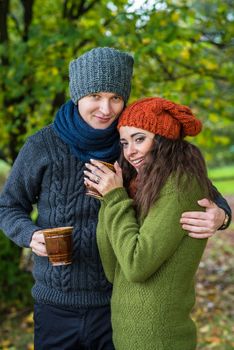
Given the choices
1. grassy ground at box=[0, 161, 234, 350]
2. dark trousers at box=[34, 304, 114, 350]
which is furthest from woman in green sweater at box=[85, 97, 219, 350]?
grassy ground at box=[0, 161, 234, 350]

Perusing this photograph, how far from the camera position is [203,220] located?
213 cm

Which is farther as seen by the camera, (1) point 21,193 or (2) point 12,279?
(2) point 12,279

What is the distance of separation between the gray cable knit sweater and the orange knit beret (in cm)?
40

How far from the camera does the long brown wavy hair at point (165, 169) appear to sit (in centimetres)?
207

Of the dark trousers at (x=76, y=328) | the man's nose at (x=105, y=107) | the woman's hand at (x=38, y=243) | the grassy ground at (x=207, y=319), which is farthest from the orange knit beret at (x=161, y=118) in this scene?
the grassy ground at (x=207, y=319)

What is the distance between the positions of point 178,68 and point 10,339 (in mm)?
3518

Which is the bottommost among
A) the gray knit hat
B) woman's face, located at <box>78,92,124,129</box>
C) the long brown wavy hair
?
the long brown wavy hair

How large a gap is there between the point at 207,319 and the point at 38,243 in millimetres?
3460

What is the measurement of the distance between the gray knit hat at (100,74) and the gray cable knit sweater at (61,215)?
0.28 metres

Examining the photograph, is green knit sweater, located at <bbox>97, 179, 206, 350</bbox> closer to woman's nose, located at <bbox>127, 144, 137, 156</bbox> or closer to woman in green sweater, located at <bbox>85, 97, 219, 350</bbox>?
woman in green sweater, located at <bbox>85, 97, 219, 350</bbox>

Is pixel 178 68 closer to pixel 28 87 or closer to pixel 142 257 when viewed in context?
pixel 28 87

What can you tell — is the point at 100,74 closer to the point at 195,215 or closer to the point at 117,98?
the point at 117,98

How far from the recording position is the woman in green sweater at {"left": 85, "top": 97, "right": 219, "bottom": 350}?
2014mm

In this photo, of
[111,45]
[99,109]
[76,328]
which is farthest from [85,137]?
[111,45]
